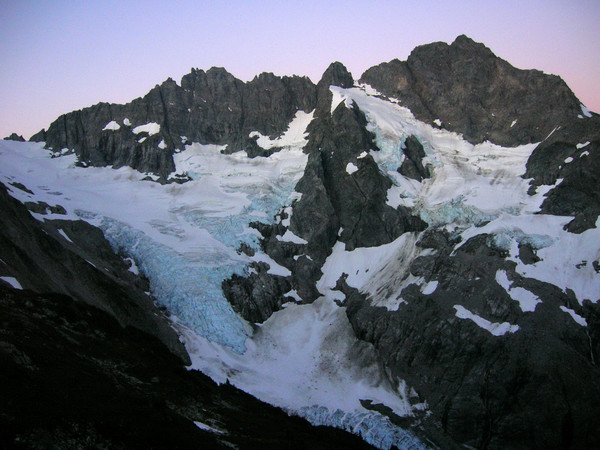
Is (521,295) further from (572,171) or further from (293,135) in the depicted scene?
(293,135)

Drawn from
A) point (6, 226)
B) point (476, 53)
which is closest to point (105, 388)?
point (6, 226)

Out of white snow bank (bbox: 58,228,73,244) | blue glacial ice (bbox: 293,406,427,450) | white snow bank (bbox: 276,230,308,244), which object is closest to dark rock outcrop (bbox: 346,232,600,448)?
blue glacial ice (bbox: 293,406,427,450)

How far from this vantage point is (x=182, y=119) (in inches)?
4963

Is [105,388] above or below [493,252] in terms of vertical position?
below

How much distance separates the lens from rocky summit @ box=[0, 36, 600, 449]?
40.7 meters

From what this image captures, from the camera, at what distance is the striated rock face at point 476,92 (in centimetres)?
10588

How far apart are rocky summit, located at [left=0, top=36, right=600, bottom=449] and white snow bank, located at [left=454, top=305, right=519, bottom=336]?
0.76 ft

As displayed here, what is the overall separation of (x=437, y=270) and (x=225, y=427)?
4295 cm

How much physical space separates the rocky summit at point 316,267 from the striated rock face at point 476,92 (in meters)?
0.57

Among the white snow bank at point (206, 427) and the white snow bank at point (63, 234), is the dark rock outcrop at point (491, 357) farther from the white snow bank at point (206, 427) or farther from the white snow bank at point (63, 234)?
the white snow bank at point (63, 234)

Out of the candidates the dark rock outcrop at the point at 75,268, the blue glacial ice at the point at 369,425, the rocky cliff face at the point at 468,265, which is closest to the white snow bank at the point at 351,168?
the rocky cliff face at the point at 468,265

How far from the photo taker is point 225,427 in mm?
36219

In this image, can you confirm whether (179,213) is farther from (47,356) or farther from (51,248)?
(47,356)

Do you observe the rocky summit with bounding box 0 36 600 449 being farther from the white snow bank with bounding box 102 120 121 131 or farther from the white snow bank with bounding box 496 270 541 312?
the white snow bank with bounding box 102 120 121 131
